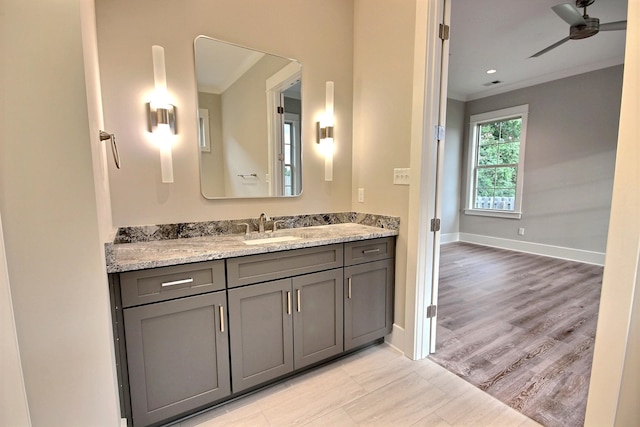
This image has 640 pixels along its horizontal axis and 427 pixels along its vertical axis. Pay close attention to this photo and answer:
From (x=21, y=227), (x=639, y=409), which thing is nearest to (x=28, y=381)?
(x=21, y=227)

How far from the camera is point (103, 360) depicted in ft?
3.66

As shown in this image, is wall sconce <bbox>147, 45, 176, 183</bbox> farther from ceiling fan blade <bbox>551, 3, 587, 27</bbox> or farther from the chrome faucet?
ceiling fan blade <bbox>551, 3, 587, 27</bbox>

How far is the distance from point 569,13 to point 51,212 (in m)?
3.78

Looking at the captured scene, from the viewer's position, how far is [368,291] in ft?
6.83

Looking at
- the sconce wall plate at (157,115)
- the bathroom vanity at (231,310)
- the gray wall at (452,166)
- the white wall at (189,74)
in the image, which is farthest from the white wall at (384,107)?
the gray wall at (452,166)

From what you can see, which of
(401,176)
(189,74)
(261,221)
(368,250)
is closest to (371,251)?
(368,250)

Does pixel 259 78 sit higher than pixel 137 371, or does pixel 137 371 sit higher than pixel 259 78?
pixel 259 78

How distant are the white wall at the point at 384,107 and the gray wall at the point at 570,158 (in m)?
4.06

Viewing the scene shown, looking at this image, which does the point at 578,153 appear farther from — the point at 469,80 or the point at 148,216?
the point at 148,216

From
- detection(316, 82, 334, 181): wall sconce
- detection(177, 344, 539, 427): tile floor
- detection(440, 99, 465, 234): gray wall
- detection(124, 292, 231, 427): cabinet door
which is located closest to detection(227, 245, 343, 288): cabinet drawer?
detection(124, 292, 231, 427): cabinet door

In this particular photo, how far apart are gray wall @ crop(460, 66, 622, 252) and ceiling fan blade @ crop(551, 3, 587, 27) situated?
2.33 meters

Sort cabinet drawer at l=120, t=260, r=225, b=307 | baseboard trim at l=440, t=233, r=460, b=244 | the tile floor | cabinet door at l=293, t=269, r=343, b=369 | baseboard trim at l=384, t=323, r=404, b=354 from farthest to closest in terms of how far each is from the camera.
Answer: baseboard trim at l=440, t=233, r=460, b=244, baseboard trim at l=384, t=323, r=404, b=354, cabinet door at l=293, t=269, r=343, b=369, the tile floor, cabinet drawer at l=120, t=260, r=225, b=307

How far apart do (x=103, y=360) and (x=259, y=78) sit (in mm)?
1896

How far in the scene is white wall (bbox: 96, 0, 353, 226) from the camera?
5.39 feet
